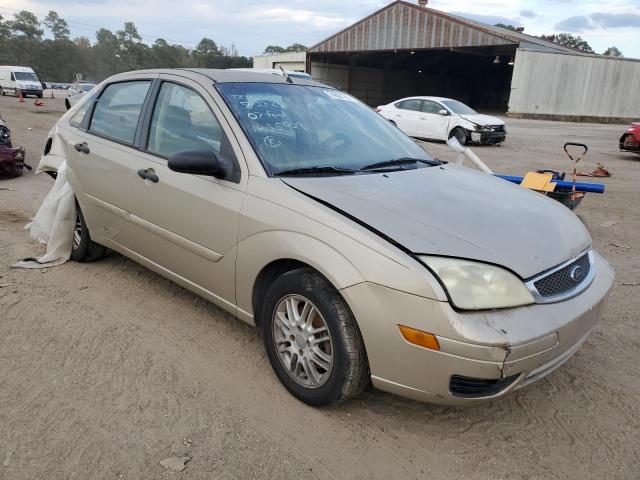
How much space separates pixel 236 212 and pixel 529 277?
158 centimetres

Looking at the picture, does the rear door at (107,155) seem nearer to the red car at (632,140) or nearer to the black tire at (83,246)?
the black tire at (83,246)

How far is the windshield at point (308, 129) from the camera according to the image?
314 cm

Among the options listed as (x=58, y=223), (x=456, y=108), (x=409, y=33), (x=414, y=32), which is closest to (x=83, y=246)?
(x=58, y=223)

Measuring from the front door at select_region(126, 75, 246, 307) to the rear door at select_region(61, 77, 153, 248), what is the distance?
0.16 meters

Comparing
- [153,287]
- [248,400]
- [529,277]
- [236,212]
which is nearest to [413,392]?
[529,277]

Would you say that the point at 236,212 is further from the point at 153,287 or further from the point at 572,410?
the point at 572,410

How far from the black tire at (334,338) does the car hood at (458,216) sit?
396mm

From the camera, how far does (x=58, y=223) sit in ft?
15.2

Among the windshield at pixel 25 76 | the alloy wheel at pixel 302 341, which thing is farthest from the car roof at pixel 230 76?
the windshield at pixel 25 76

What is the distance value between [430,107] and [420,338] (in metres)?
15.2

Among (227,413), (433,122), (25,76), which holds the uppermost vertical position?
(25,76)

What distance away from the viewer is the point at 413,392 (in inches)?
95.0

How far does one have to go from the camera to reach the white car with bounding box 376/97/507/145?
15.6 meters

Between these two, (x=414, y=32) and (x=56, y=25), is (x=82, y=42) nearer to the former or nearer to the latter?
(x=56, y=25)
